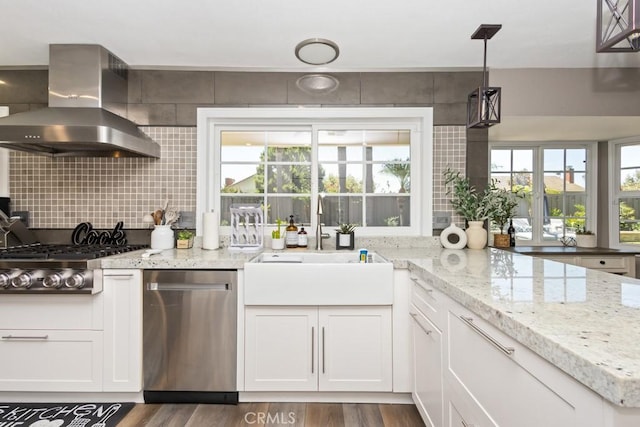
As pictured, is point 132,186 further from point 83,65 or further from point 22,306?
point 22,306

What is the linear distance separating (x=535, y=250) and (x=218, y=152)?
288cm

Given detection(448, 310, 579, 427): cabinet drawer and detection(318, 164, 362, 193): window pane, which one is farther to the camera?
detection(318, 164, 362, 193): window pane

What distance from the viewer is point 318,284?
6.53 feet

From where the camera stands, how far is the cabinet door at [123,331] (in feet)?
6.63

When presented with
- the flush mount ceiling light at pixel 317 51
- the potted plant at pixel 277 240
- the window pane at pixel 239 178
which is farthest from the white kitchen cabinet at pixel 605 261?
the window pane at pixel 239 178

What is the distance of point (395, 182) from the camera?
2.78m

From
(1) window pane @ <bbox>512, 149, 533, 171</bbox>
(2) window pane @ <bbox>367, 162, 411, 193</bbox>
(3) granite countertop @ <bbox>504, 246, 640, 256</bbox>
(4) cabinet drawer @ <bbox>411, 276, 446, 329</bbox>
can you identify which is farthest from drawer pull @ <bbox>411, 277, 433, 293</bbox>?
(1) window pane @ <bbox>512, 149, 533, 171</bbox>

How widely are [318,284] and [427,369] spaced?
695 mm

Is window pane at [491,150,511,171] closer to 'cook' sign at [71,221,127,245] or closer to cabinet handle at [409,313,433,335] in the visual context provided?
cabinet handle at [409,313,433,335]

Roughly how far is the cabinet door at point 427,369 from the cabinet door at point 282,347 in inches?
21.8

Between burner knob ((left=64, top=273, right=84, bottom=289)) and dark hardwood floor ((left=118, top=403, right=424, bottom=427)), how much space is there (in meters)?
0.77

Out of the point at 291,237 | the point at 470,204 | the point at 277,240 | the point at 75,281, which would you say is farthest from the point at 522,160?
the point at 75,281

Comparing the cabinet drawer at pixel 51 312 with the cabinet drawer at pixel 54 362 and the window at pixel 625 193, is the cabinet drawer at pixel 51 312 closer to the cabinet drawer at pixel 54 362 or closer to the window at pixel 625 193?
the cabinet drawer at pixel 54 362

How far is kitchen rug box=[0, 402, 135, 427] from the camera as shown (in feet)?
6.12
